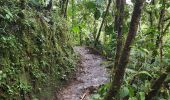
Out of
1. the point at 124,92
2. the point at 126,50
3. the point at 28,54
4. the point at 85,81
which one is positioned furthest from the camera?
the point at 85,81

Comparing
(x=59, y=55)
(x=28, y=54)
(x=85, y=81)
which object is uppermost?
(x=28, y=54)

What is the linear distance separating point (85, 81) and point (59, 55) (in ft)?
4.02

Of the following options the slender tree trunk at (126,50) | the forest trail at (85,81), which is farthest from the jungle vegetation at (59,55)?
the forest trail at (85,81)

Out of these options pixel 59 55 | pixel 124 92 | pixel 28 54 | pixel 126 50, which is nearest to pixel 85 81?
pixel 59 55

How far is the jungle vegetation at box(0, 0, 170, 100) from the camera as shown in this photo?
4.50 metres

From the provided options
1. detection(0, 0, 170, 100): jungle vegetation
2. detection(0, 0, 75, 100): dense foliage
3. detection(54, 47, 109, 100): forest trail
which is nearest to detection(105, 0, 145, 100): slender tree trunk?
detection(0, 0, 170, 100): jungle vegetation

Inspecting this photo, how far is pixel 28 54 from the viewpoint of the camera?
7449 mm

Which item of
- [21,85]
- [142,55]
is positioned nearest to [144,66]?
[142,55]

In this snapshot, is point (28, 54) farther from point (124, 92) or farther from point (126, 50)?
point (126, 50)

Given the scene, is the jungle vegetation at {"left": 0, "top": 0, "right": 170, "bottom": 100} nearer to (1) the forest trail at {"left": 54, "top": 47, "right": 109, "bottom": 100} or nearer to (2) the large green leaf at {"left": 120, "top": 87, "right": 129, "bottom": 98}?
(2) the large green leaf at {"left": 120, "top": 87, "right": 129, "bottom": 98}

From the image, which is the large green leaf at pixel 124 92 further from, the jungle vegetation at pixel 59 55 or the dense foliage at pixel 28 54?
the dense foliage at pixel 28 54

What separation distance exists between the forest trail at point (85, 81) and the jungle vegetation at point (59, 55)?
0.32 m

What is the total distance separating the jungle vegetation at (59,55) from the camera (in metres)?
4.50

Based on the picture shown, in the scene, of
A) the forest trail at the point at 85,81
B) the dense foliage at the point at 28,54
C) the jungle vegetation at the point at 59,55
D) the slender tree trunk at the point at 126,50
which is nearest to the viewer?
the slender tree trunk at the point at 126,50
